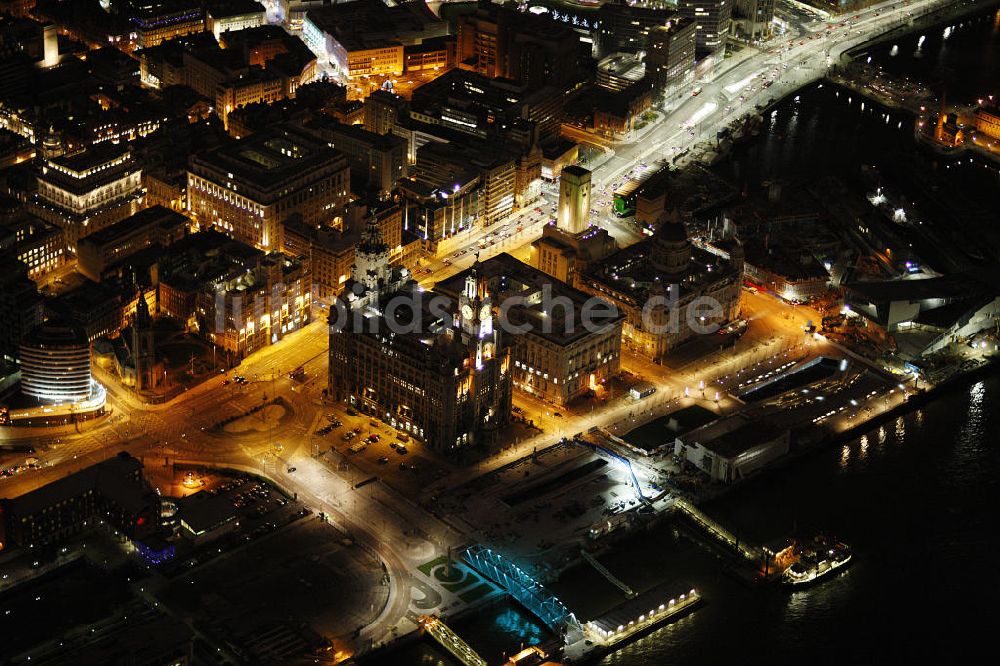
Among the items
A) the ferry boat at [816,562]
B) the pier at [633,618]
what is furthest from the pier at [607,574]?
the ferry boat at [816,562]

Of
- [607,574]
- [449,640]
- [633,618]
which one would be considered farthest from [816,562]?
[449,640]

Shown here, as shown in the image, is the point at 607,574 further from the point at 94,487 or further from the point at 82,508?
the point at 82,508

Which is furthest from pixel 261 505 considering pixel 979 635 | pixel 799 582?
pixel 979 635

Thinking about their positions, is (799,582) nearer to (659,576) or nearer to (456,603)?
(659,576)

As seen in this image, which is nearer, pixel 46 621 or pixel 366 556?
pixel 46 621

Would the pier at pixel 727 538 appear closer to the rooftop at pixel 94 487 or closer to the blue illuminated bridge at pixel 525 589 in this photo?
the blue illuminated bridge at pixel 525 589
